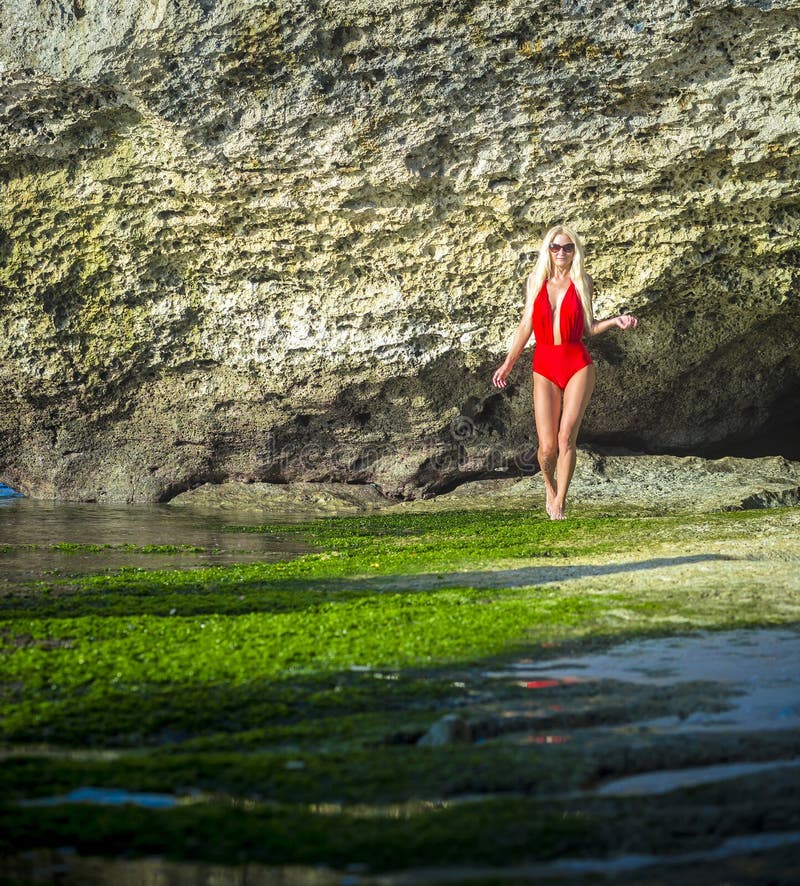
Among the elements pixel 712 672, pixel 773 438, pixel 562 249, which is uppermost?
pixel 562 249

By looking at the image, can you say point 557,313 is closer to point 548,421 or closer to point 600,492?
point 548,421

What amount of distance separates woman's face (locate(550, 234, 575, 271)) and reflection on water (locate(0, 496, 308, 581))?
2.73 m

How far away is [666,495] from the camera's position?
31.4 feet

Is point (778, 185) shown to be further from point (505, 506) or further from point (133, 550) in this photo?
point (133, 550)

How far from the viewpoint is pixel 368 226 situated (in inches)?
384

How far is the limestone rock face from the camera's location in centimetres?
853

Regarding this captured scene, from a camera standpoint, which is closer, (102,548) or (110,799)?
(110,799)

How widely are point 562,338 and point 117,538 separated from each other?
11.0 ft

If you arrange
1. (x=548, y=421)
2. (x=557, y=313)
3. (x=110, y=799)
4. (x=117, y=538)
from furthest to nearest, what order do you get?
(x=548, y=421) < (x=557, y=313) < (x=117, y=538) < (x=110, y=799)

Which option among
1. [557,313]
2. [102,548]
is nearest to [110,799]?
[102,548]

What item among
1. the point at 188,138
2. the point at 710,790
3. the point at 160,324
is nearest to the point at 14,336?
the point at 160,324

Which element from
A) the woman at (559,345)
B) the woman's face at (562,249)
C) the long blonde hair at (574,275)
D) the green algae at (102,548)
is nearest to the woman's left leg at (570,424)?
the woman at (559,345)

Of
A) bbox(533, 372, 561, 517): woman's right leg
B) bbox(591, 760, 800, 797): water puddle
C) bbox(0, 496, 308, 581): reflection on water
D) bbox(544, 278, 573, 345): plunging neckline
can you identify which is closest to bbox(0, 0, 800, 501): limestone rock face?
bbox(0, 496, 308, 581): reflection on water

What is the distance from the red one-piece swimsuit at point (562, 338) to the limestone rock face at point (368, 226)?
184 cm
